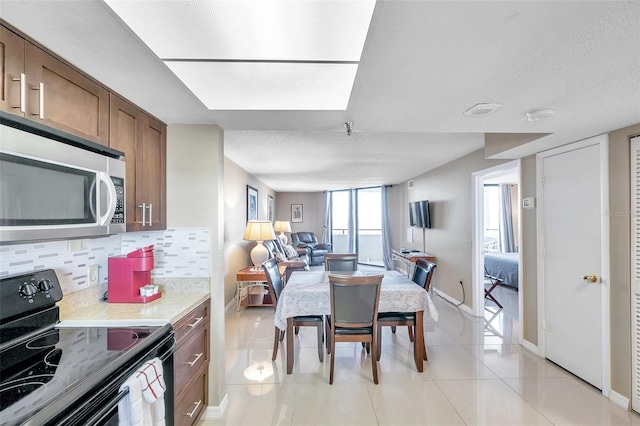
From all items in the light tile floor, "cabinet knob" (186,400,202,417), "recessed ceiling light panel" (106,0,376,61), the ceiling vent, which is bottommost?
the light tile floor

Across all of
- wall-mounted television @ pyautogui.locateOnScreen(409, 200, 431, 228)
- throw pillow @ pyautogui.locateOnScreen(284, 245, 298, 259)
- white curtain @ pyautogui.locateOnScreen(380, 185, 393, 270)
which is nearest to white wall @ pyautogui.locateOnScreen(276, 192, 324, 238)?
white curtain @ pyautogui.locateOnScreen(380, 185, 393, 270)

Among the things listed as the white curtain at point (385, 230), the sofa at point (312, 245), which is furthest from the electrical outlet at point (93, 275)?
the white curtain at point (385, 230)

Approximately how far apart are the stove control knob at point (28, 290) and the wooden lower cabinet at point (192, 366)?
2.22ft

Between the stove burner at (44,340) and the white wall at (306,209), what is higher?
the white wall at (306,209)

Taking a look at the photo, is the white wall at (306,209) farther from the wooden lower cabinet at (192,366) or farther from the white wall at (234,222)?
the wooden lower cabinet at (192,366)

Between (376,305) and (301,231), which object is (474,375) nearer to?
(376,305)

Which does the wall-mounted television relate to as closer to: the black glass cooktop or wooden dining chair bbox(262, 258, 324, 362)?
wooden dining chair bbox(262, 258, 324, 362)

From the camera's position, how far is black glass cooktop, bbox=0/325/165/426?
3.11 ft

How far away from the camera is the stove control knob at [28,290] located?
4.54 feet

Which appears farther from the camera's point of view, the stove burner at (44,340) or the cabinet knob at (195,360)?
the cabinet knob at (195,360)

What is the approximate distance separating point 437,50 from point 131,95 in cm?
166

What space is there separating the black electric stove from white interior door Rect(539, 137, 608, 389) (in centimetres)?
325

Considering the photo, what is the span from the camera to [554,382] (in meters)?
2.56

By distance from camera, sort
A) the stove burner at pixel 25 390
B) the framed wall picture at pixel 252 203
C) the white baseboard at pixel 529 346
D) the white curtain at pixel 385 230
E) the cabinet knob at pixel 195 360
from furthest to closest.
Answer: the white curtain at pixel 385 230 < the framed wall picture at pixel 252 203 < the white baseboard at pixel 529 346 < the cabinet knob at pixel 195 360 < the stove burner at pixel 25 390
